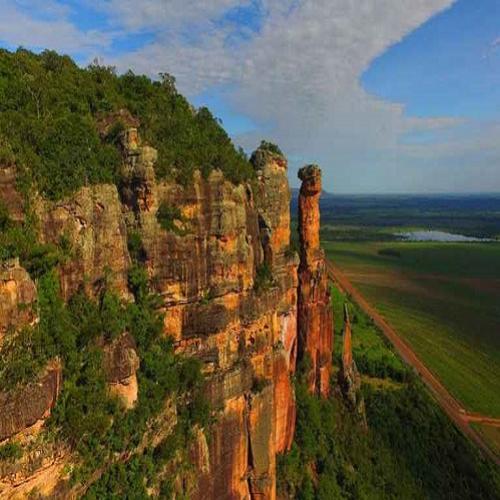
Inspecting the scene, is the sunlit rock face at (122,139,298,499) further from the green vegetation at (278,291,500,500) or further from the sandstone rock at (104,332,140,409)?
the green vegetation at (278,291,500,500)

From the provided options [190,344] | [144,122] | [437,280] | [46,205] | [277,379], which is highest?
[144,122]

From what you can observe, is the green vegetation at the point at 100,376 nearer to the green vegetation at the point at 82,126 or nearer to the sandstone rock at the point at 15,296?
the sandstone rock at the point at 15,296

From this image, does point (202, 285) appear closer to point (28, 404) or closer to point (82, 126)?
point (82, 126)

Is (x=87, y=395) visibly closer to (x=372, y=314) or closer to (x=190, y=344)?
(x=190, y=344)

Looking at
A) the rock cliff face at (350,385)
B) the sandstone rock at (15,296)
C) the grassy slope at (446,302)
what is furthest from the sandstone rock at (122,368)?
the grassy slope at (446,302)

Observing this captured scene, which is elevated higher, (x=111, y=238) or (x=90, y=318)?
(x=111, y=238)

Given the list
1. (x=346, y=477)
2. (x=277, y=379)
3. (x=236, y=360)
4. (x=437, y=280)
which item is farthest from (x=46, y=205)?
(x=437, y=280)
